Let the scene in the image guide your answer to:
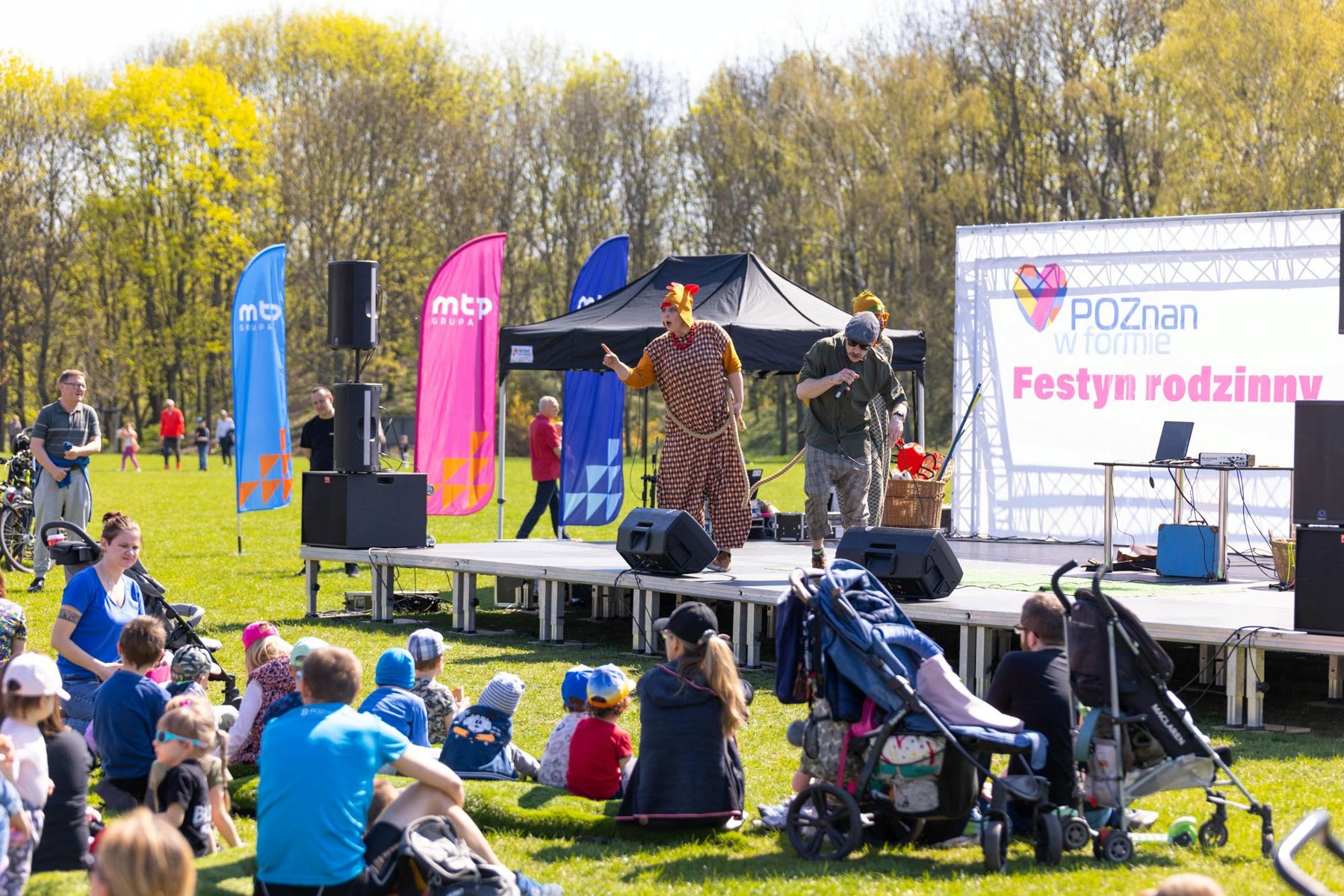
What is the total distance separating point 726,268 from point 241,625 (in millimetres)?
5093

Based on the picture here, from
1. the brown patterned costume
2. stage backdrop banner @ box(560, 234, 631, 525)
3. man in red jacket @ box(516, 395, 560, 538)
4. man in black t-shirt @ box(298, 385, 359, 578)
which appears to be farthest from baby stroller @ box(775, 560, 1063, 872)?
man in red jacket @ box(516, 395, 560, 538)

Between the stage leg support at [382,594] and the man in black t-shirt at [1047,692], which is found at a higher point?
the man in black t-shirt at [1047,692]

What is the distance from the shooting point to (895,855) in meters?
5.25

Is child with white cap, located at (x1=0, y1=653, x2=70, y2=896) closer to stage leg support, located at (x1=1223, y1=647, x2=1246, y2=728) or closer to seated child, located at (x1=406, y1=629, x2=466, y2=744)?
seated child, located at (x1=406, y1=629, x2=466, y2=744)

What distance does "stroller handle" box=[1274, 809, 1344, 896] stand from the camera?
2.01 meters

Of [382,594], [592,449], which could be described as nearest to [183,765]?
[382,594]

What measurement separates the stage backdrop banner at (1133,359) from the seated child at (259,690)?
866cm

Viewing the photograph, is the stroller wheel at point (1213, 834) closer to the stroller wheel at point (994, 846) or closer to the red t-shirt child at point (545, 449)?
the stroller wheel at point (994, 846)

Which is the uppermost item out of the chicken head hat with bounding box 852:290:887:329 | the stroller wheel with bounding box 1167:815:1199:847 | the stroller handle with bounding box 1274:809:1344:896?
the chicken head hat with bounding box 852:290:887:329

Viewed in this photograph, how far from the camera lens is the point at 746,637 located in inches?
370

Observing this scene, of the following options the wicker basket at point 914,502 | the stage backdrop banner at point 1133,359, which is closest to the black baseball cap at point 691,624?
the wicker basket at point 914,502

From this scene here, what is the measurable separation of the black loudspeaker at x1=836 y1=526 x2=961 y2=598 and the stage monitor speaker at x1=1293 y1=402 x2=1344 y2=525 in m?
1.80

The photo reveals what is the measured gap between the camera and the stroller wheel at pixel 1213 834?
5.31 m

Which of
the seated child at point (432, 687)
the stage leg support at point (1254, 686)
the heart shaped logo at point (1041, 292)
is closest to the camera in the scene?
the seated child at point (432, 687)
